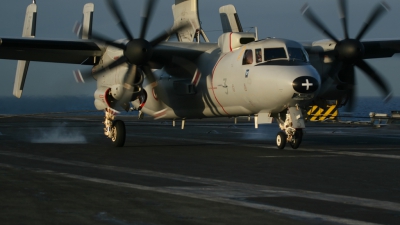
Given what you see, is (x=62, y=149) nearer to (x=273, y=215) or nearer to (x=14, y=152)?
(x=14, y=152)

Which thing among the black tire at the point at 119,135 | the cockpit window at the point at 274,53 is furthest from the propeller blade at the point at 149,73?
the cockpit window at the point at 274,53

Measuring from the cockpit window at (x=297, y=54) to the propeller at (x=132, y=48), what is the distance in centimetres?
446

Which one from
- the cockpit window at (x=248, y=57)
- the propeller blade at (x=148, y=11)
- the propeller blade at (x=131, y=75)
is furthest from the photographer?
the propeller blade at (x=148, y=11)

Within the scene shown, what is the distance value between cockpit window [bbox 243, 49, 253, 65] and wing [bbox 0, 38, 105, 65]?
569 centimetres

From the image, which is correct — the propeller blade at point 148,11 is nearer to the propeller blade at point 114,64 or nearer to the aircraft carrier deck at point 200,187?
the propeller blade at point 114,64

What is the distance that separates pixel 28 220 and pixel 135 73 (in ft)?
46.6

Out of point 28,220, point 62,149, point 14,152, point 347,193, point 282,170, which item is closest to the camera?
point 28,220

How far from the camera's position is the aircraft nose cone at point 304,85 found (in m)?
18.8

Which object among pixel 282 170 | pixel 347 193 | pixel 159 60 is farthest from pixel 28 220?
pixel 159 60

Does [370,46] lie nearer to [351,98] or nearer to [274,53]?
[351,98]

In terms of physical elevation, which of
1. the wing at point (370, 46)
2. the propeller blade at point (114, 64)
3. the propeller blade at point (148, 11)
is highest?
the propeller blade at point (148, 11)

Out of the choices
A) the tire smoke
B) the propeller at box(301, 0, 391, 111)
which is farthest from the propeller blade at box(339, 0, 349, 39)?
the tire smoke

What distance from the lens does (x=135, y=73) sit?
22.3 m

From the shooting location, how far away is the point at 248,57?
2088 centimetres
